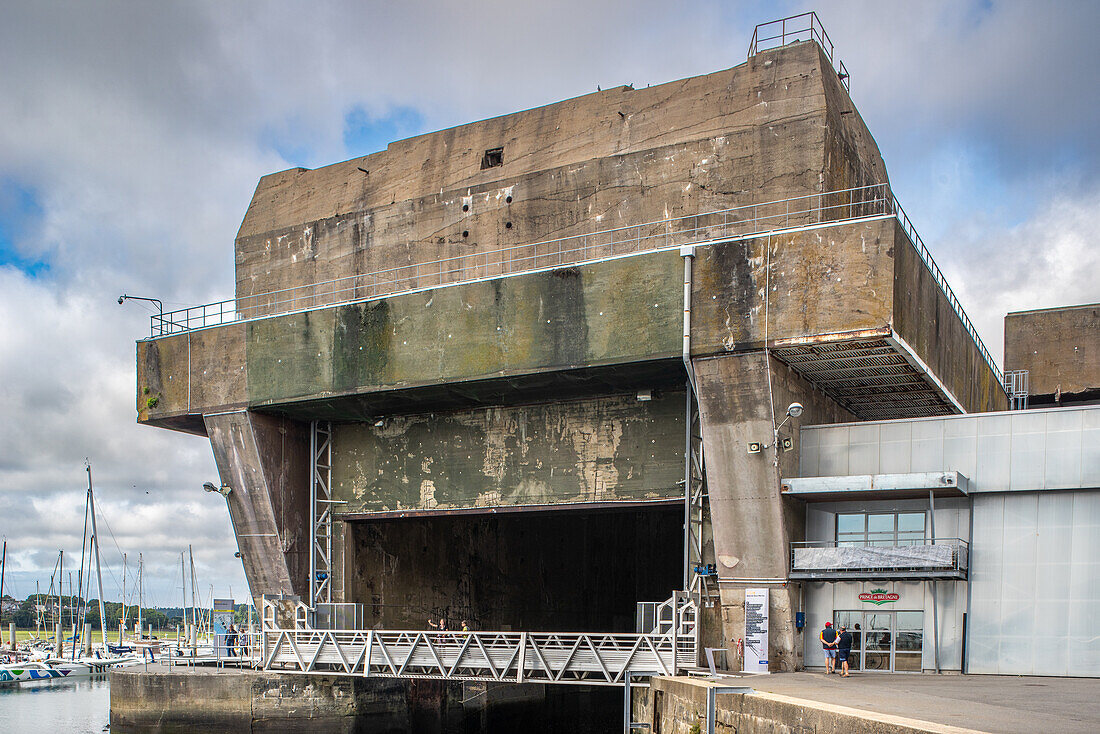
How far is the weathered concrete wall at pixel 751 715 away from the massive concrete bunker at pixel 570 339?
3.75m

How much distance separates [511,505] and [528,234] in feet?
25.8

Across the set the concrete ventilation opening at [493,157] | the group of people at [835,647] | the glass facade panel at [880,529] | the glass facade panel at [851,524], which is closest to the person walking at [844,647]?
the group of people at [835,647]

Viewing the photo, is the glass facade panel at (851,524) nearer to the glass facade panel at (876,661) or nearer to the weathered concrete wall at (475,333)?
the glass facade panel at (876,661)

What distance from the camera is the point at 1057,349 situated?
1752 inches

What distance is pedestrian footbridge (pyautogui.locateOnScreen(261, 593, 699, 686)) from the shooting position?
77.2ft

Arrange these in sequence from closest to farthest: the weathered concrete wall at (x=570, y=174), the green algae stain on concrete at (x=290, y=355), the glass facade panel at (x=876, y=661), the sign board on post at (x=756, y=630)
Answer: the sign board on post at (x=756, y=630) → the glass facade panel at (x=876, y=661) → the weathered concrete wall at (x=570, y=174) → the green algae stain on concrete at (x=290, y=355)

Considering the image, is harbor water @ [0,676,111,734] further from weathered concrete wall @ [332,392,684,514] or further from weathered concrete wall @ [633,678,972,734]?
weathered concrete wall @ [633,678,972,734]

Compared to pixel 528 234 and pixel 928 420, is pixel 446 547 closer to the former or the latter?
pixel 528 234

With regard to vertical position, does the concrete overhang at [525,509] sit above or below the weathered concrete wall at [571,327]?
below

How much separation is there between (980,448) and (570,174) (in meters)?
13.1

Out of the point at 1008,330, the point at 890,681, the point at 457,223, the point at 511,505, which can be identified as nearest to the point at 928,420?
the point at 890,681

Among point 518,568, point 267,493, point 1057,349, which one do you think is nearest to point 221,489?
point 267,493

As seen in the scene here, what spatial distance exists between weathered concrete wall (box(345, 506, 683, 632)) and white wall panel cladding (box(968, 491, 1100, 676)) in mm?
8946

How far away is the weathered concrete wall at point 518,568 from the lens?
33562 mm
